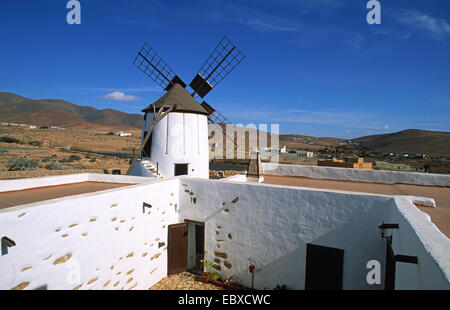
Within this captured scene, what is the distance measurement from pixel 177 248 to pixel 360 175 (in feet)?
22.0

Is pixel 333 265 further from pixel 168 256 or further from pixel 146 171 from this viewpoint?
pixel 146 171

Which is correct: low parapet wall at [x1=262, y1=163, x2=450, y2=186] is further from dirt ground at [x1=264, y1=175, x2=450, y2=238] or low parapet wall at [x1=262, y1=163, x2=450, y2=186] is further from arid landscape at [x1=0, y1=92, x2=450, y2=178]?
arid landscape at [x1=0, y1=92, x2=450, y2=178]

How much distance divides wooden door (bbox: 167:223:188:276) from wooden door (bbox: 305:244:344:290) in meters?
3.23

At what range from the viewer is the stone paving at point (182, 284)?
6133mm

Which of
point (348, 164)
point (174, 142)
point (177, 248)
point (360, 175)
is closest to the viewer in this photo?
point (177, 248)

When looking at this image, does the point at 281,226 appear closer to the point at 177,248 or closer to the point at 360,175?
the point at 177,248

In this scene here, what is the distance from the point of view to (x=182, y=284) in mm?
6324

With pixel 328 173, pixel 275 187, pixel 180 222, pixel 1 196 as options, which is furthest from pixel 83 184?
pixel 328 173

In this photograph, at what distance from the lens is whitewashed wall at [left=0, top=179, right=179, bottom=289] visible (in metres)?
3.27

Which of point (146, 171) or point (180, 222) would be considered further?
point (146, 171)

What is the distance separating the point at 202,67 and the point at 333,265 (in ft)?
42.8

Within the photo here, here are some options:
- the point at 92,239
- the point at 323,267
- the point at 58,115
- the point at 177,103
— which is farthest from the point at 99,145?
the point at 58,115
